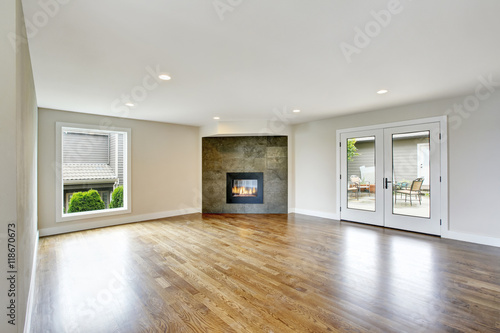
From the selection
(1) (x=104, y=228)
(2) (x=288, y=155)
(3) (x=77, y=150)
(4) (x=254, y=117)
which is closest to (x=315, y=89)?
(4) (x=254, y=117)

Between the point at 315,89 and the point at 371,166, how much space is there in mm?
2628

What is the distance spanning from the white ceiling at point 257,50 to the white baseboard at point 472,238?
8.02ft

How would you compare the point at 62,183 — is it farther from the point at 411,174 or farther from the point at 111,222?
the point at 411,174

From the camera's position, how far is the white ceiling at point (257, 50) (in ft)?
5.89

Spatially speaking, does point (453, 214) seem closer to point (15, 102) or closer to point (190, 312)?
point (190, 312)

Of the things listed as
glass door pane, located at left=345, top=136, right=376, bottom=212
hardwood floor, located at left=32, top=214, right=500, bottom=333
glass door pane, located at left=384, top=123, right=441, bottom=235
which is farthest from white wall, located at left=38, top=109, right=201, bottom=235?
glass door pane, located at left=384, top=123, right=441, bottom=235

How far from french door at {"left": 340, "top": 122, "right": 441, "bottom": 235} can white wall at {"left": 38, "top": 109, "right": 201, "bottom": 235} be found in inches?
163

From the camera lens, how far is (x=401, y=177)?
15.6 feet

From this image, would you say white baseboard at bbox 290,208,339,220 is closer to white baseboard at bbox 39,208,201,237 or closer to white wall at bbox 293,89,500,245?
white wall at bbox 293,89,500,245

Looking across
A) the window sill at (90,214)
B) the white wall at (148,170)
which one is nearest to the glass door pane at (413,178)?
the white wall at (148,170)

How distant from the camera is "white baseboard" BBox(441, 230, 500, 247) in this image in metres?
3.79

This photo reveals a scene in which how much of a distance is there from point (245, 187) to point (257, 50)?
483cm

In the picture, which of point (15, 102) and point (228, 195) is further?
point (228, 195)

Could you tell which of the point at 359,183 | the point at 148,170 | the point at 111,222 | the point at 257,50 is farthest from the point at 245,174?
the point at 257,50
